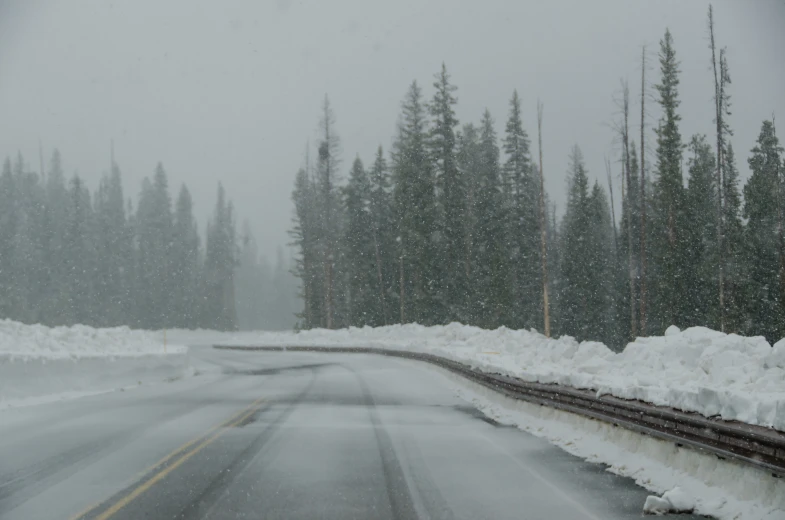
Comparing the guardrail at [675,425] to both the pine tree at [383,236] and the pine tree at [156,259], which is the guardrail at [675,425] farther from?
the pine tree at [156,259]

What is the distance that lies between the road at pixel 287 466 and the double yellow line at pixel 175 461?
0.02 meters

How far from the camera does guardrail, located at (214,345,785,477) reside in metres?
6.26

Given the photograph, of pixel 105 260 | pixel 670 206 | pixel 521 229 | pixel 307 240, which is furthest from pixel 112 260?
pixel 670 206

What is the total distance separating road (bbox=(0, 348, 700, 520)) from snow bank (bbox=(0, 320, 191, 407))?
1217 millimetres

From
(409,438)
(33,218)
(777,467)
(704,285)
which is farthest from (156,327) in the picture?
(777,467)

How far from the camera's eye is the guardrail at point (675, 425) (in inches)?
246

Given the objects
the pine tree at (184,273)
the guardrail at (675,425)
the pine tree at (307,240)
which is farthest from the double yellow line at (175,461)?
the pine tree at (184,273)

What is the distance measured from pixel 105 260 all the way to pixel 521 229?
52237mm

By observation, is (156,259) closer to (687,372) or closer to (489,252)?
(489,252)

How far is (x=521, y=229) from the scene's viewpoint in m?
59.8

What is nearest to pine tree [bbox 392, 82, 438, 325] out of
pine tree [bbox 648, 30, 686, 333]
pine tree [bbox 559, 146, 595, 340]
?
pine tree [bbox 559, 146, 595, 340]

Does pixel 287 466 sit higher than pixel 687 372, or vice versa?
pixel 687 372

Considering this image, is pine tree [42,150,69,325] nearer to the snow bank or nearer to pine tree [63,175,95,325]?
pine tree [63,175,95,325]

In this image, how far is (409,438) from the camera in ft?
38.8
